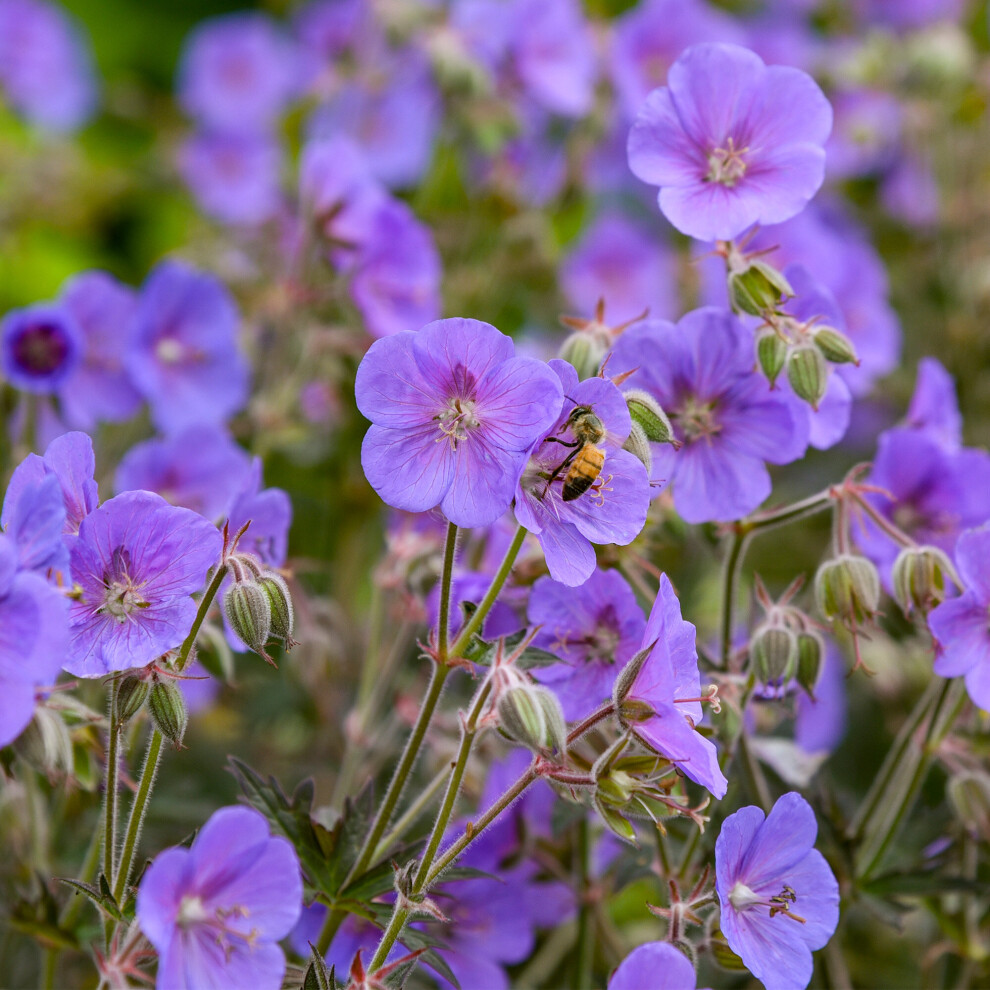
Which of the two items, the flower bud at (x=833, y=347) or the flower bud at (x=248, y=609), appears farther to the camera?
the flower bud at (x=833, y=347)

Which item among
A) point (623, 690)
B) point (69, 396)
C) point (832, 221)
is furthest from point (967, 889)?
point (832, 221)

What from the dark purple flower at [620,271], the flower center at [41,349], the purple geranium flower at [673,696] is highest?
the purple geranium flower at [673,696]

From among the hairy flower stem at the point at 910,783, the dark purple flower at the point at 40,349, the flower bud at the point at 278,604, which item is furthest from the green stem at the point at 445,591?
the dark purple flower at the point at 40,349

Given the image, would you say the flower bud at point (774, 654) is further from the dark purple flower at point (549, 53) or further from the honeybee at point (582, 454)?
the dark purple flower at point (549, 53)

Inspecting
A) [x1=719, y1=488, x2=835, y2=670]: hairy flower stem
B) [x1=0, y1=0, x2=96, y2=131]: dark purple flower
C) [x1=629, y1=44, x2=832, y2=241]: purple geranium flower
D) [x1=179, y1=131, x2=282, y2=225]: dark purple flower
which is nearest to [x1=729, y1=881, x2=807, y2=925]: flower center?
[x1=719, y1=488, x2=835, y2=670]: hairy flower stem

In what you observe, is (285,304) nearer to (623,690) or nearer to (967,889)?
(623,690)

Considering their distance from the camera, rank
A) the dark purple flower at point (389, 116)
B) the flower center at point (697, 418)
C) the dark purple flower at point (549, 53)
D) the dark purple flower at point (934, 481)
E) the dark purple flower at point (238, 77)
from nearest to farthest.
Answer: the flower center at point (697, 418)
the dark purple flower at point (934, 481)
the dark purple flower at point (549, 53)
the dark purple flower at point (389, 116)
the dark purple flower at point (238, 77)
